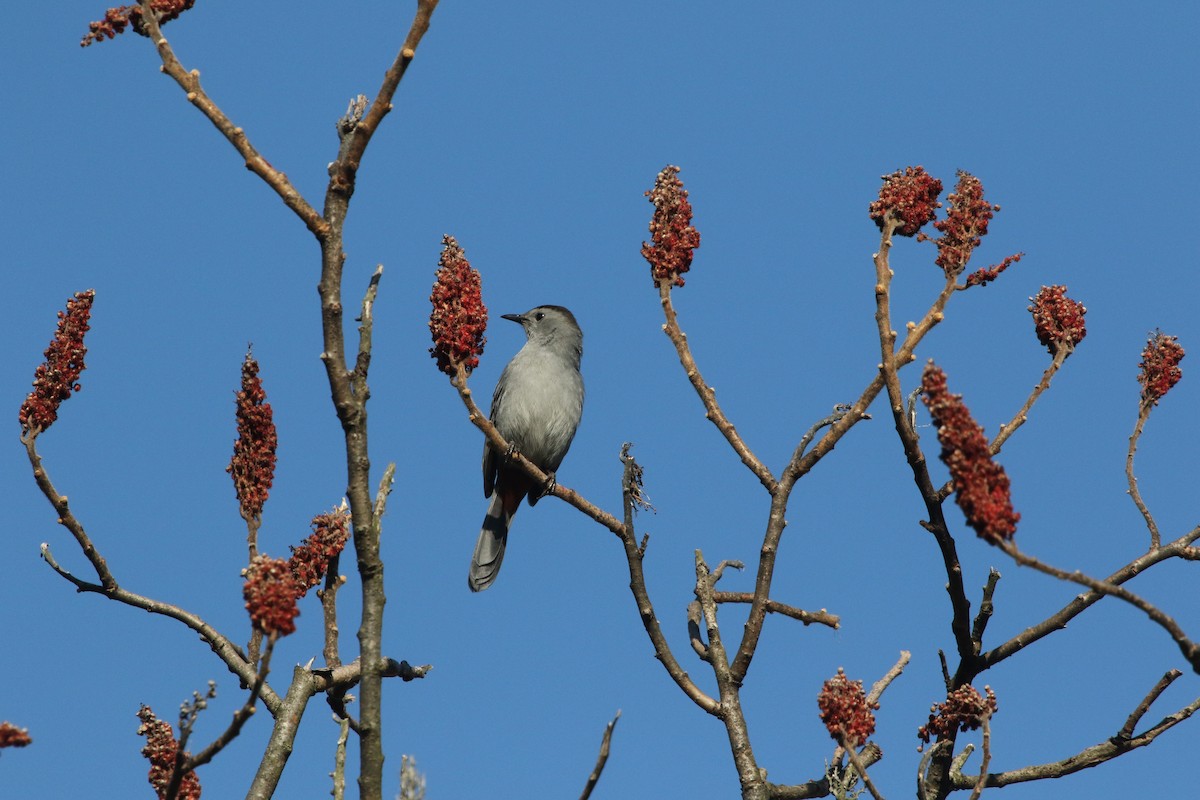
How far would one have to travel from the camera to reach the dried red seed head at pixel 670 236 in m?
6.12

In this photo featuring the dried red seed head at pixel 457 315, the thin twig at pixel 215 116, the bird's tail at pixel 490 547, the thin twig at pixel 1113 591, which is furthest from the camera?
the bird's tail at pixel 490 547

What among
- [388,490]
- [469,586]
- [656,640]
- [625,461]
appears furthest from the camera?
[469,586]

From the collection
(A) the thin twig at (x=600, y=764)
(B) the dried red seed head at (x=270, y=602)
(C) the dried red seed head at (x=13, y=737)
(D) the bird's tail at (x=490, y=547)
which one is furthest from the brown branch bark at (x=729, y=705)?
(D) the bird's tail at (x=490, y=547)

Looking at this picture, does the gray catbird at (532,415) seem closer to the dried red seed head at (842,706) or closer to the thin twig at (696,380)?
the thin twig at (696,380)

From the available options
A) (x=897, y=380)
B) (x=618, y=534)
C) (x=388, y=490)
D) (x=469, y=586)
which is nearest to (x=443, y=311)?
(x=388, y=490)

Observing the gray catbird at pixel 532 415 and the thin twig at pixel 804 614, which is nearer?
A: the thin twig at pixel 804 614

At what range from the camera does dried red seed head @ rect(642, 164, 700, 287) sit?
6121 millimetres

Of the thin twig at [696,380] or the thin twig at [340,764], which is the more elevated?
the thin twig at [696,380]

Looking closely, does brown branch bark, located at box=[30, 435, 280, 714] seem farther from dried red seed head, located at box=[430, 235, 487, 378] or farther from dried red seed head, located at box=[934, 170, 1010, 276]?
dried red seed head, located at box=[934, 170, 1010, 276]

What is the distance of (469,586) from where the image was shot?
11.1 meters

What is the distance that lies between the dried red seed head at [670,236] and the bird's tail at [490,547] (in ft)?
18.1

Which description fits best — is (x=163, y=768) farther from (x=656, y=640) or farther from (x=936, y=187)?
(x=936, y=187)

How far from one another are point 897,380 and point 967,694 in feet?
4.47

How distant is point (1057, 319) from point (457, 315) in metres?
2.83
